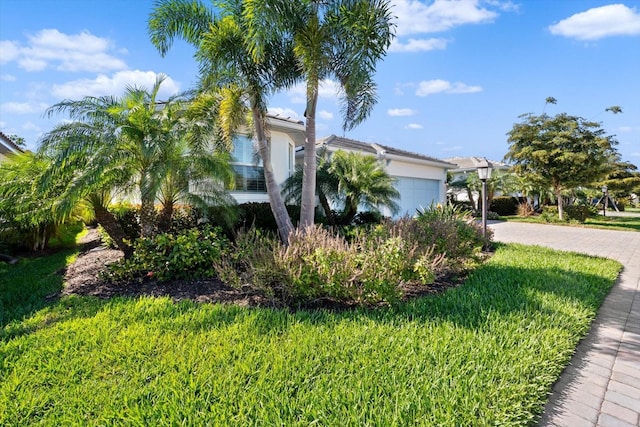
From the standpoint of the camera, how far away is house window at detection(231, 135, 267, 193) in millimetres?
12219

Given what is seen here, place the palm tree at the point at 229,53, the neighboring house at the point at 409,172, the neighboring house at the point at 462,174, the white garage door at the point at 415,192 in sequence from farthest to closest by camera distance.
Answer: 1. the neighboring house at the point at 462,174
2. the white garage door at the point at 415,192
3. the neighboring house at the point at 409,172
4. the palm tree at the point at 229,53

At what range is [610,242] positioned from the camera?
13.4 meters

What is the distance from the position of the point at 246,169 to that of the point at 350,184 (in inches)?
169

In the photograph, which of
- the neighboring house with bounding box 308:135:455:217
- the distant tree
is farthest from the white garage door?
the distant tree

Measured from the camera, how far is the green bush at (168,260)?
6762mm

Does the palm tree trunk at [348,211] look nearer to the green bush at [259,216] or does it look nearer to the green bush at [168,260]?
the green bush at [259,216]

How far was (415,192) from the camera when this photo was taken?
68.5 feet

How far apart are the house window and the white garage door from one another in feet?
31.9

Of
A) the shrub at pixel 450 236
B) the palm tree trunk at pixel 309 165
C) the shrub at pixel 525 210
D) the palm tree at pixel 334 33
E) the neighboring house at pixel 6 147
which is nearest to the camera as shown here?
the palm tree at pixel 334 33

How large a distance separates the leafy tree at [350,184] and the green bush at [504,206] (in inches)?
797

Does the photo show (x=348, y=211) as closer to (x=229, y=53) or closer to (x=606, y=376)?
(x=229, y=53)

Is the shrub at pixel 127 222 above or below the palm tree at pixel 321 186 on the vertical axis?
below

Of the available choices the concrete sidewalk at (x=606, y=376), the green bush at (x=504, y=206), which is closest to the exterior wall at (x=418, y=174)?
the green bush at (x=504, y=206)

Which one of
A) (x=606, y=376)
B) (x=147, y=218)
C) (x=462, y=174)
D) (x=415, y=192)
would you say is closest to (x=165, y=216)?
(x=147, y=218)
